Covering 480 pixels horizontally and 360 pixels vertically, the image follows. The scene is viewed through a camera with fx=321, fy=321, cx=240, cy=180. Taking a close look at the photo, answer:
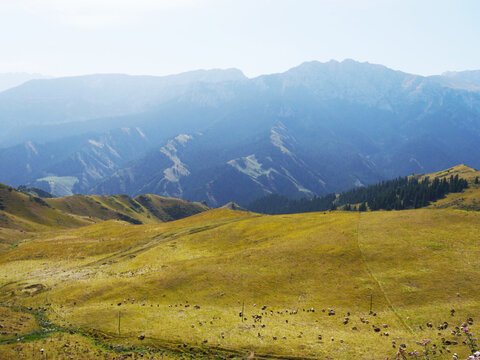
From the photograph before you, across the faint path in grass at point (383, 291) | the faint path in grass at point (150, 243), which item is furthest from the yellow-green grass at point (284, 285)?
the faint path in grass at point (150, 243)

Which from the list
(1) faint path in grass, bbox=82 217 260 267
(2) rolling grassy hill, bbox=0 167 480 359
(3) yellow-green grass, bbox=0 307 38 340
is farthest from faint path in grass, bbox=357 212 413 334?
(1) faint path in grass, bbox=82 217 260 267

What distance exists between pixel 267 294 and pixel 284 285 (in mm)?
3658

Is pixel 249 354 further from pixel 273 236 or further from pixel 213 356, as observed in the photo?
pixel 273 236

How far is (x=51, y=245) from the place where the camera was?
100m

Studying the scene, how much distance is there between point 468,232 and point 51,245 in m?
110

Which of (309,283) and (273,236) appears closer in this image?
(309,283)

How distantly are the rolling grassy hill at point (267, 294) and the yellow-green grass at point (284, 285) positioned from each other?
212 millimetres

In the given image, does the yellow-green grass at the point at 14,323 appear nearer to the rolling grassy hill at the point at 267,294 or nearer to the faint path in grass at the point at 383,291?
the rolling grassy hill at the point at 267,294

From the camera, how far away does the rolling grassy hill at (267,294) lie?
117 feet

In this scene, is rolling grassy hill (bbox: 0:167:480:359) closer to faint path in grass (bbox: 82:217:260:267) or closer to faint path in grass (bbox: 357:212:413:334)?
faint path in grass (bbox: 357:212:413:334)

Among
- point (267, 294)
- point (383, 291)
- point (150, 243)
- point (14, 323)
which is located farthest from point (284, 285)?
point (150, 243)

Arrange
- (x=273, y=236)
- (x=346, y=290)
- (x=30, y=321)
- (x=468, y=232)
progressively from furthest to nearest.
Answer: (x=273, y=236), (x=468, y=232), (x=346, y=290), (x=30, y=321)

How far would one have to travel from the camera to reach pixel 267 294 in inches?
1967

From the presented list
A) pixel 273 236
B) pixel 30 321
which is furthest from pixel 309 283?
pixel 30 321
